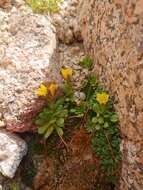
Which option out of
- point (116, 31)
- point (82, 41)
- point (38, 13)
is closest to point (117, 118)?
point (116, 31)

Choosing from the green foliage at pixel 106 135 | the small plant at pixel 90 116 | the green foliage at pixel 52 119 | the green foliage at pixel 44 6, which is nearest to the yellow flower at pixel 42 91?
the small plant at pixel 90 116

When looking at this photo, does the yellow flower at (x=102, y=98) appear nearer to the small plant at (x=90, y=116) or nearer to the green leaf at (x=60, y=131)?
the small plant at (x=90, y=116)

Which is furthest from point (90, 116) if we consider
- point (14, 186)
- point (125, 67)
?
point (14, 186)

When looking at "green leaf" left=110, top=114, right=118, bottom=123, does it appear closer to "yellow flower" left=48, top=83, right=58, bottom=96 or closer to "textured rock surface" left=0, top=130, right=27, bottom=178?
"yellow flower" left=48, top=83, right=58, bottom=96

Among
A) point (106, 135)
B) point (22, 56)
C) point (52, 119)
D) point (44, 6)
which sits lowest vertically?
point (106, 135)

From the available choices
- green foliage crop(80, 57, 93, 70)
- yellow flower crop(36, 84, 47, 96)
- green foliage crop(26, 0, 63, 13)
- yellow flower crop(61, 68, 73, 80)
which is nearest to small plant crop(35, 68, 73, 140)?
yellow flower crop(36, 84, 47, 96)

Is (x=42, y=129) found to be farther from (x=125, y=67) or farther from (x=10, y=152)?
(x=125, y=67)
